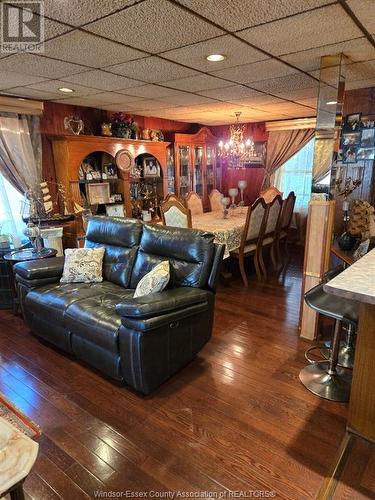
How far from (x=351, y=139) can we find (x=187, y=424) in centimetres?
343

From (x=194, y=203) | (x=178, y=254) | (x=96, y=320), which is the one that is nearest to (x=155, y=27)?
(x=178, y=254)

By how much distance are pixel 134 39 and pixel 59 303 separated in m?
2.00

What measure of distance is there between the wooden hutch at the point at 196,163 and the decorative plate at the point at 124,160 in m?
1.17

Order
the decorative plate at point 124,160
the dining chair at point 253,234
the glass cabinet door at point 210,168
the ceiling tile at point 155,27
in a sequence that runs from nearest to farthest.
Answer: the ceiling tile at point 155,27
the dining chair at point 253,234
the decorative plate at point 124,160
the glass cabinet door at point 210,168

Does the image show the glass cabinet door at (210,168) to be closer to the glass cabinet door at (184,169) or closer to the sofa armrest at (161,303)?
the glass cabinet door at (184,169)

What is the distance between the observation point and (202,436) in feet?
6.05

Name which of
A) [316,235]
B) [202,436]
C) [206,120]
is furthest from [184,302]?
[206,120]

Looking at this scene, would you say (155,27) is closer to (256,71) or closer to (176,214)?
(256,71)

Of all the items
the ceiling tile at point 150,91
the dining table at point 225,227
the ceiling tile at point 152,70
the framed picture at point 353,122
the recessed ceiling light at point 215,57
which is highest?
the ceiling tile at point 150,91

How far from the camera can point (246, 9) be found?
165cm

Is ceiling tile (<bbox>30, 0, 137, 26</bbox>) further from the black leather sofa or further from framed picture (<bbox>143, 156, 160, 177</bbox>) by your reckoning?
framed picture (<bbox>143, 156, 160, 177</bbox>)

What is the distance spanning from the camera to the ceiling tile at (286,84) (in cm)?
301

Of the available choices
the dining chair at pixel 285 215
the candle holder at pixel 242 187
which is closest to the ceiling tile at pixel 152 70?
the dining chair at pixel 285 215

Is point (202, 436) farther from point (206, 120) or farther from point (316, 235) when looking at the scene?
point (206, 120)
